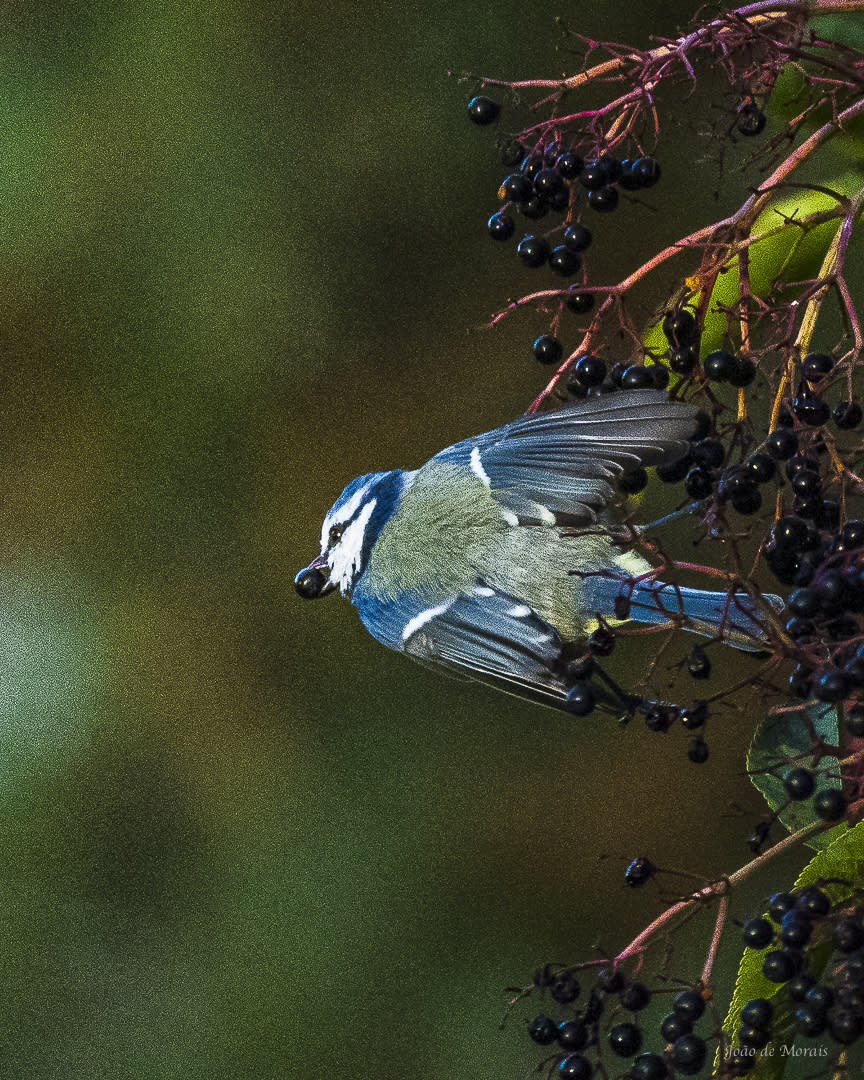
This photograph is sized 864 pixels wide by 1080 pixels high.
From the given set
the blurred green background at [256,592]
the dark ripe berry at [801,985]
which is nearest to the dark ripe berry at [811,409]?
the dark ripe berry at [801,985]

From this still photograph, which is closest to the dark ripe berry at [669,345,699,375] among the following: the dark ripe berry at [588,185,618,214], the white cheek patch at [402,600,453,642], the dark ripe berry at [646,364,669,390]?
Result: the dark ripe berry at [646,364,669,390]

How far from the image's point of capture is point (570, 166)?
4.06 feet

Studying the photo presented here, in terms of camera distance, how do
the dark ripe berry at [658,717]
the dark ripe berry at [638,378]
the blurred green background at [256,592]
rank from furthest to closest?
the blurred green background at [256,592] < the dark ripe berry at [658,717] < the dark ripe berry at [638,378]

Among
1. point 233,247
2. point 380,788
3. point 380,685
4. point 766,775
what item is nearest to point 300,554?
point 380,685

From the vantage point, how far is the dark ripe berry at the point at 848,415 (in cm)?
117

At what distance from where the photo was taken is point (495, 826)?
9.74 ft

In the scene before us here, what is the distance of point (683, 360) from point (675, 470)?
108mm

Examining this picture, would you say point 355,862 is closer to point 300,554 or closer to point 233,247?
point 300,554

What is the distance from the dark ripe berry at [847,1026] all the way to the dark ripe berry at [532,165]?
2.74 feet

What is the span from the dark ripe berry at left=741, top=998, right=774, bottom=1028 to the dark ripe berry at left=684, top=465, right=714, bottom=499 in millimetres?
440

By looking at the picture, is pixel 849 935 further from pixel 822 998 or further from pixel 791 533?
pixel 791 533

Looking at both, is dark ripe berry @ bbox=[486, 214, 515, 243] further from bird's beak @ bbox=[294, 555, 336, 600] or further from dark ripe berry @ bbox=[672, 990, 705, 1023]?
dark ripe berry @ bbox=[672, 990, 705, 1023]

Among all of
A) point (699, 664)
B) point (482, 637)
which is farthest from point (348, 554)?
point (699, 664)

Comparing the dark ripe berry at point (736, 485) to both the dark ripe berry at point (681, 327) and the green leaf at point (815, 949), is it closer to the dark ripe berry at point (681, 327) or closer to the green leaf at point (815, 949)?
the dark ripe berry at point (681, 327)
